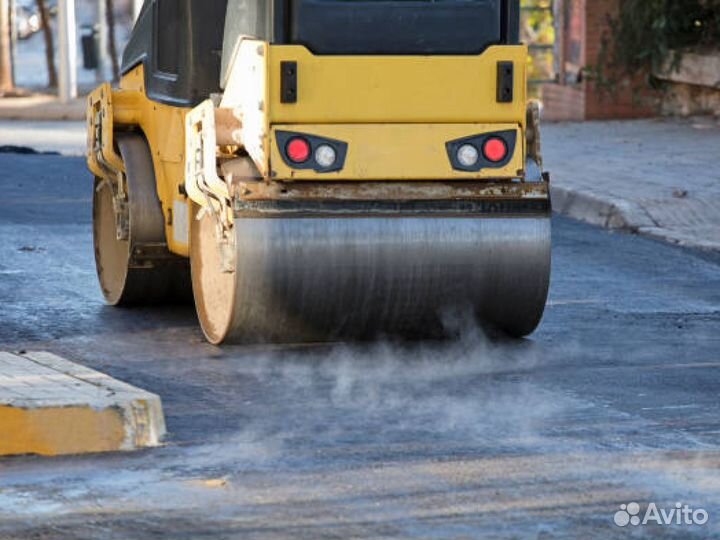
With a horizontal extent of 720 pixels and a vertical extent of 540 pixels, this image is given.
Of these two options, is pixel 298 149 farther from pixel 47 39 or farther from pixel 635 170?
pixel 47 39

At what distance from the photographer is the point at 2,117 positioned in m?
26.8

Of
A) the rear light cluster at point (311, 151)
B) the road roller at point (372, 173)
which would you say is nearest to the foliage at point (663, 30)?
the road roller at point (372, 173)

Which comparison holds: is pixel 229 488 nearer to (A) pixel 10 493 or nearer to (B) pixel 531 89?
(A) pixel 10 493

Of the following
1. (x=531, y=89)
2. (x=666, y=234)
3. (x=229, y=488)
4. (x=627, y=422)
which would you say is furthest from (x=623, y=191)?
(x=531, y=89)

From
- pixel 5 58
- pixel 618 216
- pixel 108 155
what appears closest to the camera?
pixel 108 155

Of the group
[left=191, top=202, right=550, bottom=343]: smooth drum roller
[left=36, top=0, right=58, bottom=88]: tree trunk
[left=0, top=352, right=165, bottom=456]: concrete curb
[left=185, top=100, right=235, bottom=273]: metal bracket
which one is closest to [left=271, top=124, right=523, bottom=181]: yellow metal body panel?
[left=191, top=202, right=550, bottom=343]: smooth drum roller

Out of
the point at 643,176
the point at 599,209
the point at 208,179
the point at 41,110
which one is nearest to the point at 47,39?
the point at 41,110

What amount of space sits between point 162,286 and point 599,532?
5063 millimetres

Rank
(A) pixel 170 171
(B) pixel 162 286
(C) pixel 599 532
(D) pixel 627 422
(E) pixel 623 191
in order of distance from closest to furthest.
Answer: (C) pixel 599 532 < (D) pixel 627 422 < (A) pixel 170 171 < (B) pixel 162 286 < (E) pixel 623 191

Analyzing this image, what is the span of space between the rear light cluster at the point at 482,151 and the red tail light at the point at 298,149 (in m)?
0.64

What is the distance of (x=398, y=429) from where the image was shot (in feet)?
24.0

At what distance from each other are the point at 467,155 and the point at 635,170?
874 cm

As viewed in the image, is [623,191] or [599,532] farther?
[623,191]

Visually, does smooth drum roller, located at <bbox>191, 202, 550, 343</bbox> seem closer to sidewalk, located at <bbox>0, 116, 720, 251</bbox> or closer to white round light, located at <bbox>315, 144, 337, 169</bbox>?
white round light, located at <bbox>315, 144, 337, 169</bbox>
